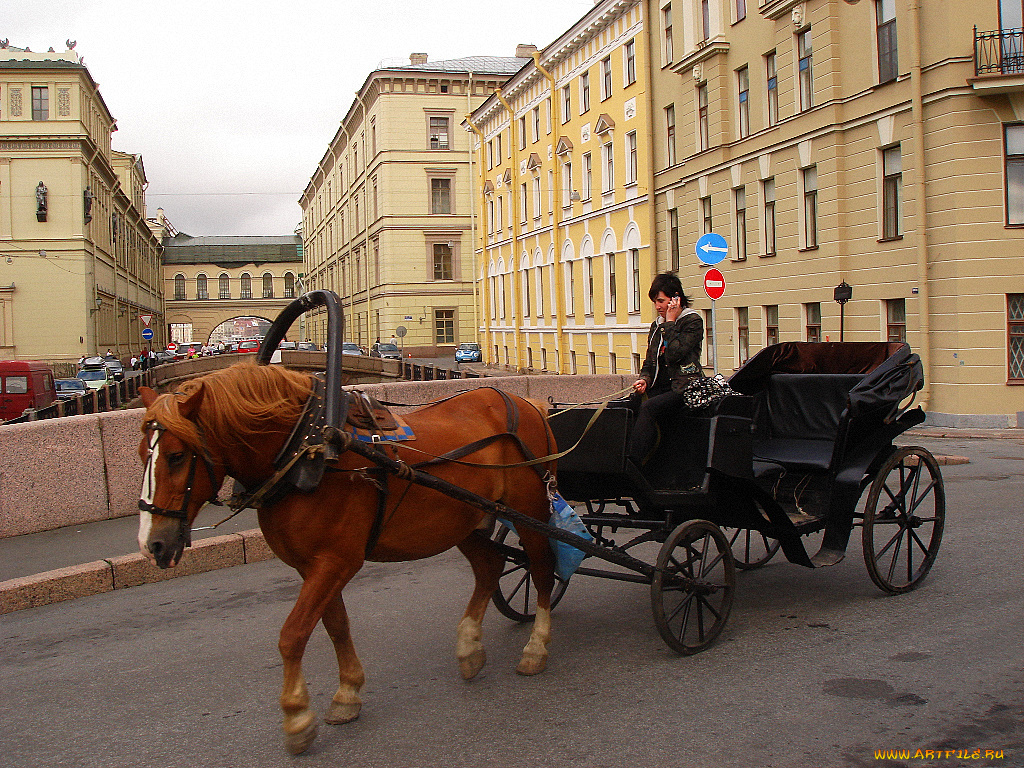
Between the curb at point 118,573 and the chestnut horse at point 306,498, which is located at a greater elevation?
the chestnut horse at point 306,498

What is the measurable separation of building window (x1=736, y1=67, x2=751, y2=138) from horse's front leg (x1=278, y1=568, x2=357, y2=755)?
81.4ft

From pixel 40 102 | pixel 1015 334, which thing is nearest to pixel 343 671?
pixel 1015 334

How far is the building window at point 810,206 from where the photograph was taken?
23.4 m

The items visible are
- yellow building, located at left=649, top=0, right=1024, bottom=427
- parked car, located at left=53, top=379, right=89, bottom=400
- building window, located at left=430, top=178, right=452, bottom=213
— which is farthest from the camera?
building window, located at left=430, top=178, right=452, bottom=213

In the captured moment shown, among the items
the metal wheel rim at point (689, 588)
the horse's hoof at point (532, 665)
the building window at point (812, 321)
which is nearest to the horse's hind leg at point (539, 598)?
the horse's hoof at point (532, 665)

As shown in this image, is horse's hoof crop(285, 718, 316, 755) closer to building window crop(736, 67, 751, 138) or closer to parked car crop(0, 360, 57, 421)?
parked car crop(0, 360, 57, 421)

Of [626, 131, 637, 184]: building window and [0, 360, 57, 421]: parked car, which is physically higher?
[626, 131, 637, 184]: building window

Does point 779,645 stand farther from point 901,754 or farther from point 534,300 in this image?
point 534,300

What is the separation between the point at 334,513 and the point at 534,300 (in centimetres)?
4119

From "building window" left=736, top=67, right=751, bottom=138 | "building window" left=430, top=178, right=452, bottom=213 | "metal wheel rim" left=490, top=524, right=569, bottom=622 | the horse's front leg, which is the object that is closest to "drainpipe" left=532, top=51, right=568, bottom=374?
"building window" left=736, top=67, right=751, bottom=138

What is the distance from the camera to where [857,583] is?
266 inches

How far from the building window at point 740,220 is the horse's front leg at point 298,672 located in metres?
24.2

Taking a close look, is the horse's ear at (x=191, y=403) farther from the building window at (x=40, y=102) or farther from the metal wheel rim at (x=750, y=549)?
the building window at (x=40, y=102)

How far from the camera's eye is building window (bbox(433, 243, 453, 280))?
66.2 meters
